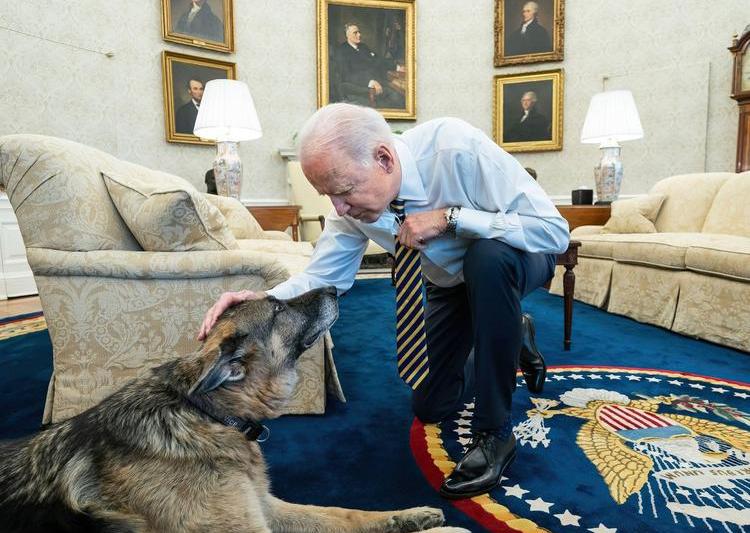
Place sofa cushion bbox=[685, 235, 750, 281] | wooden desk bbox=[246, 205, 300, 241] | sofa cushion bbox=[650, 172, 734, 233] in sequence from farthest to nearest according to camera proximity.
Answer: wooden desk bbox=[246, 205, 300, 241] < sofa cushion bbox=[650, 172, 734, 233] < sofa cushion bbox=[685, 235, 750, 281]

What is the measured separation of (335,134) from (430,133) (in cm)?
42

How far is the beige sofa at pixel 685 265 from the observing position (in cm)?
289

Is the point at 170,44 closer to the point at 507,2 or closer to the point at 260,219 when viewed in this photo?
the point at 260,219

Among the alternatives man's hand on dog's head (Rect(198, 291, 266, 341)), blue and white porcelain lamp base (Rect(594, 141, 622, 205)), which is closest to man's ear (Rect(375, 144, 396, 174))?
man's hand on dog's head (Rect(198, 291, 266, 341))

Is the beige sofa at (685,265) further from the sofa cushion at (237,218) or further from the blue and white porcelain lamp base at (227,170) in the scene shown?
the blue and white porcelain lamp base at (227,170)

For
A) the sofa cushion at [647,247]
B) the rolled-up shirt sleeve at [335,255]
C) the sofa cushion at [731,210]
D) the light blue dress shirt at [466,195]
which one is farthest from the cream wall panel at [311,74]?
the light blue dress shirt at [466,195]

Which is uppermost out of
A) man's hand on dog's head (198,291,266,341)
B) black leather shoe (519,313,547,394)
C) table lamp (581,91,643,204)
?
table lamp (581,91,643,204)

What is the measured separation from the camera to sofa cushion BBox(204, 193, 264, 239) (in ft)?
12.9

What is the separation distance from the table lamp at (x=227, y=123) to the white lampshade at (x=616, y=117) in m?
3.45

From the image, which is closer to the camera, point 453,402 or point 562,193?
point 453,402

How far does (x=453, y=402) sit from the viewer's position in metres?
1.96

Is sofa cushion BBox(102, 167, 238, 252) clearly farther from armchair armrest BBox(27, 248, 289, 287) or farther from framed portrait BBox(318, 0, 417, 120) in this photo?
framed portrait BBox(318, 0, 417, 120)

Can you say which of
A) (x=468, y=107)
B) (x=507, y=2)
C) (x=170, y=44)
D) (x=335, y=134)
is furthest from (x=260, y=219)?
(x=507, y=2)

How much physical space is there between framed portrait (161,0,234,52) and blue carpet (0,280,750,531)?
3.73 meters
